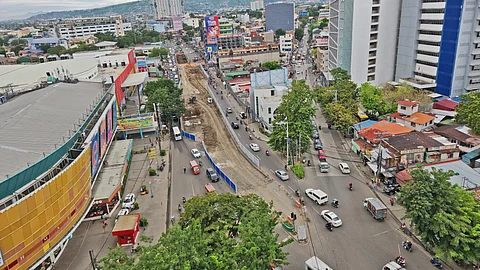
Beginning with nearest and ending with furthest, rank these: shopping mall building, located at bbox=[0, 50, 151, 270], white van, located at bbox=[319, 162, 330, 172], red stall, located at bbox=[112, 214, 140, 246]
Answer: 1. shopping mall building, located at bbox=[0, 50, 151, 270]
2. red stall, located at bbox=[112, 214, 140, 246]
3. white van, located at bbox=[319, 162, 330, 172]

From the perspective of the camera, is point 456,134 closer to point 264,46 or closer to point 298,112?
point 298,112

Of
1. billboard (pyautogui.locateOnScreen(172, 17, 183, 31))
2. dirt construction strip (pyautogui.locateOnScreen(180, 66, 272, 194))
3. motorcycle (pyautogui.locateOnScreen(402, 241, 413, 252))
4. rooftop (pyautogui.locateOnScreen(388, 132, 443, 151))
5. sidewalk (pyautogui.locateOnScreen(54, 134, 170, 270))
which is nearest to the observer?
motorcycle (pyautogui.locateOnScreen(402, 241, 413, 252))

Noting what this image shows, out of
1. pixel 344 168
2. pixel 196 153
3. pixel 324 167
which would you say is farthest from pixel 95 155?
pixel 344 168

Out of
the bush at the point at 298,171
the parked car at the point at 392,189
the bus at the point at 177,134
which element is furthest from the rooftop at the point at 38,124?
the parked car at the point at 392,189

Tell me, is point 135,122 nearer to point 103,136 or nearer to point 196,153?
point 196,153

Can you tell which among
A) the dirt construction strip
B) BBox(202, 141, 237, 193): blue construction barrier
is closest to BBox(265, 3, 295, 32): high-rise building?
the dirt construction strip

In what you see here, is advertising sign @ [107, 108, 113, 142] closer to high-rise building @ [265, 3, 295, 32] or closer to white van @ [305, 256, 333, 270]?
white van @ [305, 256, 333, 270]

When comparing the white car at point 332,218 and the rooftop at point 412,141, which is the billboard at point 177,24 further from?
the white car at point 332,218
